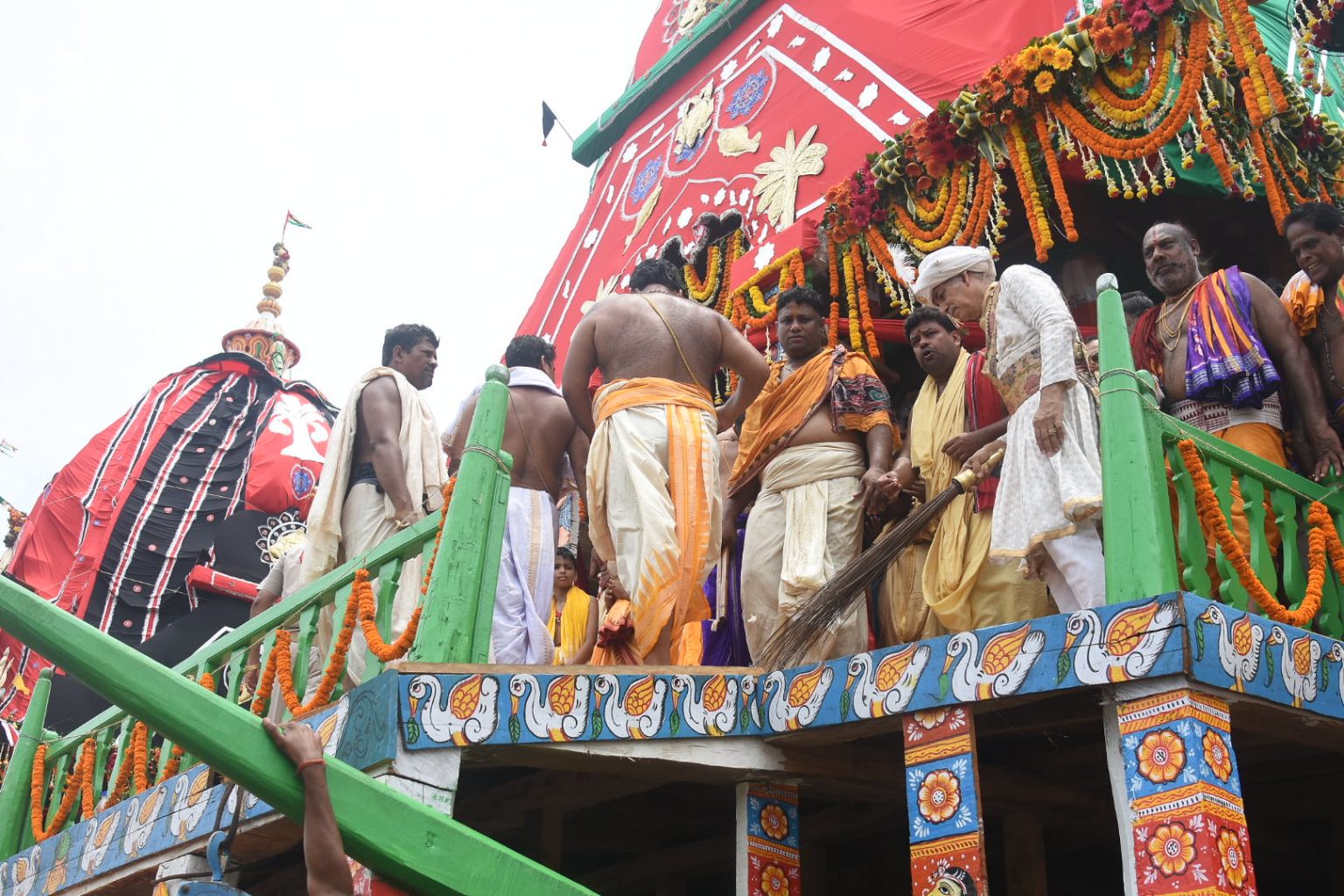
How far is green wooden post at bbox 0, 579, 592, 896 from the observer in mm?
2885

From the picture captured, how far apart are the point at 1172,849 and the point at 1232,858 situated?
14 centimetres

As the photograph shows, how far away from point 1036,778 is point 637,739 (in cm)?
166

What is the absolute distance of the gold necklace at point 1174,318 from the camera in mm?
4980

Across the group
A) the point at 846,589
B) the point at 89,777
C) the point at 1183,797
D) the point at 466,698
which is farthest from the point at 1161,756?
the point at 89,777

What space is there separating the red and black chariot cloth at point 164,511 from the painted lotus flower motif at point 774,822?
32.6 feet

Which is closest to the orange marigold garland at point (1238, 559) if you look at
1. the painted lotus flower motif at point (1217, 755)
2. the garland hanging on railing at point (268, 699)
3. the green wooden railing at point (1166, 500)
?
the green wooden railing at point (1166, 500)

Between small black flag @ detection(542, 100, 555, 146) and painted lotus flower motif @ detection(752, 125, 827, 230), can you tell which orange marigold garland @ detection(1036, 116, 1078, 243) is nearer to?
painted lotus flower motif @ detection(752, 125, 827, 230)

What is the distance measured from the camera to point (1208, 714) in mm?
3543

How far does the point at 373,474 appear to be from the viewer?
5637 mm

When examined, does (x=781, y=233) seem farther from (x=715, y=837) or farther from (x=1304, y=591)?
(x=1304, y=591)

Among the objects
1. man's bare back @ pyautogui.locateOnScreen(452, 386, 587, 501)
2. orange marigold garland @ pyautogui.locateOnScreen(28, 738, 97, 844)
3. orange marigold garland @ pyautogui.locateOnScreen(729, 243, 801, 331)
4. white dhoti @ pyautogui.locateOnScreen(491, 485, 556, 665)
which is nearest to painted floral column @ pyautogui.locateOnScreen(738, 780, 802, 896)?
white dhoti @ pyautogui.locateOnScreen(491, 485, 556, 665)

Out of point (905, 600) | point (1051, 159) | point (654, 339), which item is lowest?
point (905, 600)

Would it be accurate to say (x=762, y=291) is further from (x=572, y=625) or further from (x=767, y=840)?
(x=767, y=840)

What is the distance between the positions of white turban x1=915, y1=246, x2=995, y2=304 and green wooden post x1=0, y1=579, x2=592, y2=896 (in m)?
2.90
